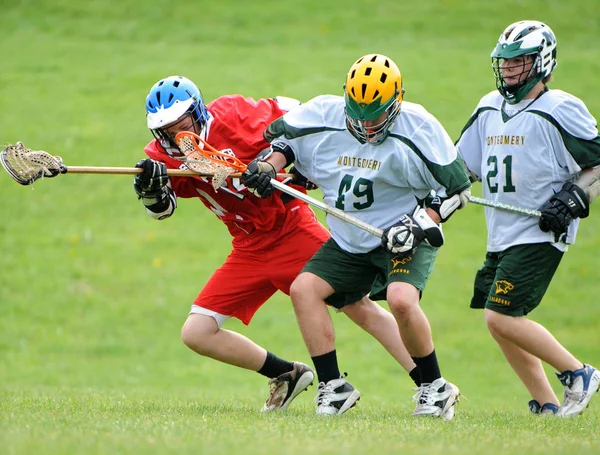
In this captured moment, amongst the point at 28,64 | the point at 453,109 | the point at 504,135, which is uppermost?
the point at 28,64

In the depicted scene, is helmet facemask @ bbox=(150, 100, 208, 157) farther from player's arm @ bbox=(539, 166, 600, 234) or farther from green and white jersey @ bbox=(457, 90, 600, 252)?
player's arm @ bbox=(539, 166, 600, 234)

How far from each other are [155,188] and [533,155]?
2399 millimetres

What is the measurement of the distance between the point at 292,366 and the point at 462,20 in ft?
51.9

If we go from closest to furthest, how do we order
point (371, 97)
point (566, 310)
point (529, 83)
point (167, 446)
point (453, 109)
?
point (167, 446) < point (371, 97) < point (529, 83) < point (566, 310) < point (453, 109)

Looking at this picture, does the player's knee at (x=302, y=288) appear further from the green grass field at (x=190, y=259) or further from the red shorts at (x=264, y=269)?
the green grass field at (x=190, y=259)

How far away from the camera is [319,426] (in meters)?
5.26

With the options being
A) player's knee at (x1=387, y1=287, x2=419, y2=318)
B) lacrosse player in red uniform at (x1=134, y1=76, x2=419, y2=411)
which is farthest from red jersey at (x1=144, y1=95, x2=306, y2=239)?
player's knee at (x1=387, y1=287, x2=419, y2=318)

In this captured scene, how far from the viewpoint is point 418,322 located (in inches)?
231

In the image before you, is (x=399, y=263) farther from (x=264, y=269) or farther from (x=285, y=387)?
(x=285, y=387)

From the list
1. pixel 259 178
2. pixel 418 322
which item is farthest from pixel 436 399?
pixel 259 178

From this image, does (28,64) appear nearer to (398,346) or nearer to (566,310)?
(566,310)

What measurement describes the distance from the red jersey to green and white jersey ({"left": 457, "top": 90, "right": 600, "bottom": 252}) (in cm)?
135

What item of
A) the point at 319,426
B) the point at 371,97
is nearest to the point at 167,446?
the point at 319,426

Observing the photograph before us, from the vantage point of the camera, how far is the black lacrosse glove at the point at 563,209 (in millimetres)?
6102
